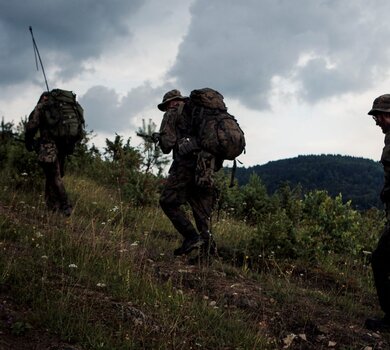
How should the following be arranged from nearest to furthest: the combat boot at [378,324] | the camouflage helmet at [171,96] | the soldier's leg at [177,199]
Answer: the combat boot at [378,324] < the soldier's leg at [177,199] < the camouflage helmet at [171,96]

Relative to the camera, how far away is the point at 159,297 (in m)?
5.12

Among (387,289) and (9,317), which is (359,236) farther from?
(9,317)

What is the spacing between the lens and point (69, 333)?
4.02 meters

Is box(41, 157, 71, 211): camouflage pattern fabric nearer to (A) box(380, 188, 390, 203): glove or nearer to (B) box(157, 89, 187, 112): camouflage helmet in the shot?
(B) box(157, 89, 187, 112): camouflage helmet

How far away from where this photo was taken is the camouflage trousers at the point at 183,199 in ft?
24.2

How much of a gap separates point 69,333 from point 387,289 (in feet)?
11.6

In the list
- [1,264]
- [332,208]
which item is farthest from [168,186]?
[332,208]

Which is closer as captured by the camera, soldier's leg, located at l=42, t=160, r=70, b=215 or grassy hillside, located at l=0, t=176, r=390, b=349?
grassy hillside, located at l=0, t=176, r=390, b=349

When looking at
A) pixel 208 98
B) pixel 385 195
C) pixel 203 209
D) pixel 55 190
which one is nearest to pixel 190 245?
pixel 203 209

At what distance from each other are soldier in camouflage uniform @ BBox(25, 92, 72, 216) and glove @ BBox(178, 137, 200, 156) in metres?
2.93

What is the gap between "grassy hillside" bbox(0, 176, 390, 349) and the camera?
13.7 ft

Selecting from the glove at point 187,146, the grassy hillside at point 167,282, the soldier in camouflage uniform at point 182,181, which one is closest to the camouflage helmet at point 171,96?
the soldier in camouflage uniform at point 182,181

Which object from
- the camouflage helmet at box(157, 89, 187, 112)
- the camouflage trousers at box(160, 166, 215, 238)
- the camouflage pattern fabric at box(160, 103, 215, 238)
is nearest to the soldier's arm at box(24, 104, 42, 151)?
the camouflage helmet at box(157, 89, 187, 112)

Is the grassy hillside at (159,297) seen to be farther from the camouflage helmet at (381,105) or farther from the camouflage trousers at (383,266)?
the camouflage helmet at (381,105)
